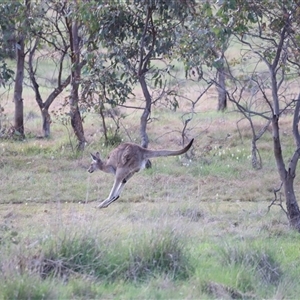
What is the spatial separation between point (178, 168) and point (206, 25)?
4111mm

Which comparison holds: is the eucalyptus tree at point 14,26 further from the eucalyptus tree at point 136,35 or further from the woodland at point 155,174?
the eucalyptus tree at point 136,35

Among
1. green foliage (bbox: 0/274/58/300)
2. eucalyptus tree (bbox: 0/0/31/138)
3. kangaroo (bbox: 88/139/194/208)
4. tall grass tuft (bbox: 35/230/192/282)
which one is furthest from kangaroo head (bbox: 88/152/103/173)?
green foliage (bbox: 0/274/58/300)

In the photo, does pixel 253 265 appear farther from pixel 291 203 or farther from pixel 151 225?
pixel 291 203

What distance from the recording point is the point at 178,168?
1523 centimetres

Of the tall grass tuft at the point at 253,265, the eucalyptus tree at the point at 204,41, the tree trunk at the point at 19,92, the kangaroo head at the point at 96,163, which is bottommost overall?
the tall grass tuft at the point at 253,265

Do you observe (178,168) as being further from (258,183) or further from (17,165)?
(17,165)

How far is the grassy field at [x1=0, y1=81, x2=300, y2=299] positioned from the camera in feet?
23.8

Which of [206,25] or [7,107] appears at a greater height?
[206,25]

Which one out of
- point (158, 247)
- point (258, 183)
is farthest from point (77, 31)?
point (158, 247)

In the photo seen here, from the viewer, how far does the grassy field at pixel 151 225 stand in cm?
724

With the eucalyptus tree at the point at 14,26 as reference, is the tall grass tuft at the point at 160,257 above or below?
below

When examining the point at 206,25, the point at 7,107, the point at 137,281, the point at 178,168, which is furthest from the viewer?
the point at 7,107

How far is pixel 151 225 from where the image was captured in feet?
27.8

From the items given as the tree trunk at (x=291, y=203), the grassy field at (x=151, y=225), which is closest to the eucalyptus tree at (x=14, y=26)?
the grassy field at (x=151, y=225)
